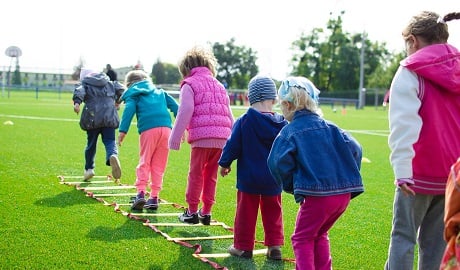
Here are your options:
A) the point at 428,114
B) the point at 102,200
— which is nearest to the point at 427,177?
the point at 428,114

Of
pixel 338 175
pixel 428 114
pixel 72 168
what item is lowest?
pixel 72 168

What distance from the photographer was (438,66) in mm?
3580

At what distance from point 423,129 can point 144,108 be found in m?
3.98

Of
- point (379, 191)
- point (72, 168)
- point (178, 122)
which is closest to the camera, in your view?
point (178, 122)

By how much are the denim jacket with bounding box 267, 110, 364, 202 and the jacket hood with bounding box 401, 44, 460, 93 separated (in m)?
0.71

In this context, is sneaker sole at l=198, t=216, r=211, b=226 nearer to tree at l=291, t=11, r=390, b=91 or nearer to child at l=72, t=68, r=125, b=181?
child at l=72, t=68, r=125, b=181

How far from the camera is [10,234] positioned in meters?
5.17

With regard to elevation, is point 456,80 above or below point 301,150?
above

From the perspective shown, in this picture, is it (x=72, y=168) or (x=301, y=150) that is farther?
(x=72, y=168)

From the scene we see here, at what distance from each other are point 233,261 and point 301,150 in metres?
1.39

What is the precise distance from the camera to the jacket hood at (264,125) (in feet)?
16.1

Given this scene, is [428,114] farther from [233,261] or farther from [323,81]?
[323,81]

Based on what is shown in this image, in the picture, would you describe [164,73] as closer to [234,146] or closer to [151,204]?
[151,204]

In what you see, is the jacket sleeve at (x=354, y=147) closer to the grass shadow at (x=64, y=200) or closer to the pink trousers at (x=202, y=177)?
the pink trousers at (x=202, y=177)
